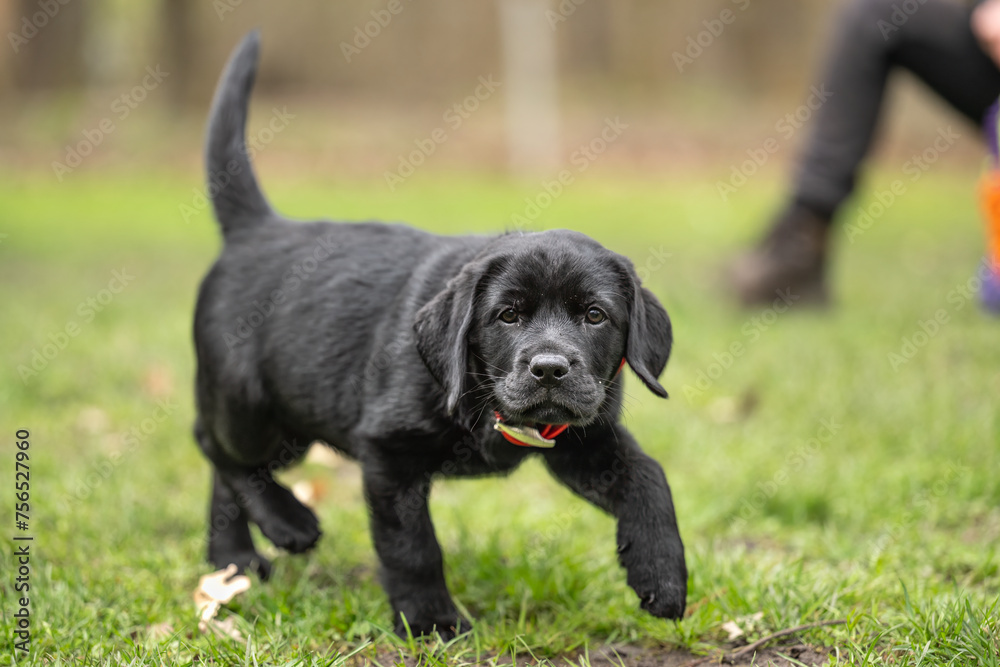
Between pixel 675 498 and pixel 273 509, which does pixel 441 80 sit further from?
pixel 273 509

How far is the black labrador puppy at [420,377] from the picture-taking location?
2.24m

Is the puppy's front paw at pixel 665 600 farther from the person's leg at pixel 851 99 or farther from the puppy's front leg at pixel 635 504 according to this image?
the person's leg at pixel 851 99

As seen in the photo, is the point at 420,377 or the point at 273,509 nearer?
Result: the point at 420,377

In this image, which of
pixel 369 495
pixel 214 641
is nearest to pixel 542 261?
pixel 369 495

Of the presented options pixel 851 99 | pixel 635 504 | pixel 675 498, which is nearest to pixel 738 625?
pixel 635 504

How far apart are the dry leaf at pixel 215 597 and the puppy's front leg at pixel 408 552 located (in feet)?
1.32

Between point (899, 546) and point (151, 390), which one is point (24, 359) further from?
point (899, 546)

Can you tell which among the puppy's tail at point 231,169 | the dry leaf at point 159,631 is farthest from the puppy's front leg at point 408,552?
the puppy's tail at point 231,169

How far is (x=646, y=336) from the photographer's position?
7.64 feet

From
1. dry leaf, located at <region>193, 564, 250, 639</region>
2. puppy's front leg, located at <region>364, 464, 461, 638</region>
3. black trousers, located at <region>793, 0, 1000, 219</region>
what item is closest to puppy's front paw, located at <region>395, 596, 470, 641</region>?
puppy's front leg, located at <region>364, 464, 461, 638</region>

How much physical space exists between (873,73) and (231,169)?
385cm

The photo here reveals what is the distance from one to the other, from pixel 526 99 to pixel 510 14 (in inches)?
57.4

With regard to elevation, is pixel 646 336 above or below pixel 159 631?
above

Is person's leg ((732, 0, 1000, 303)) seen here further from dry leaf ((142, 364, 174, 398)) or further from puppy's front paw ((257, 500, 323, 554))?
puppy's front paw ((257, 500, 323, 554))
